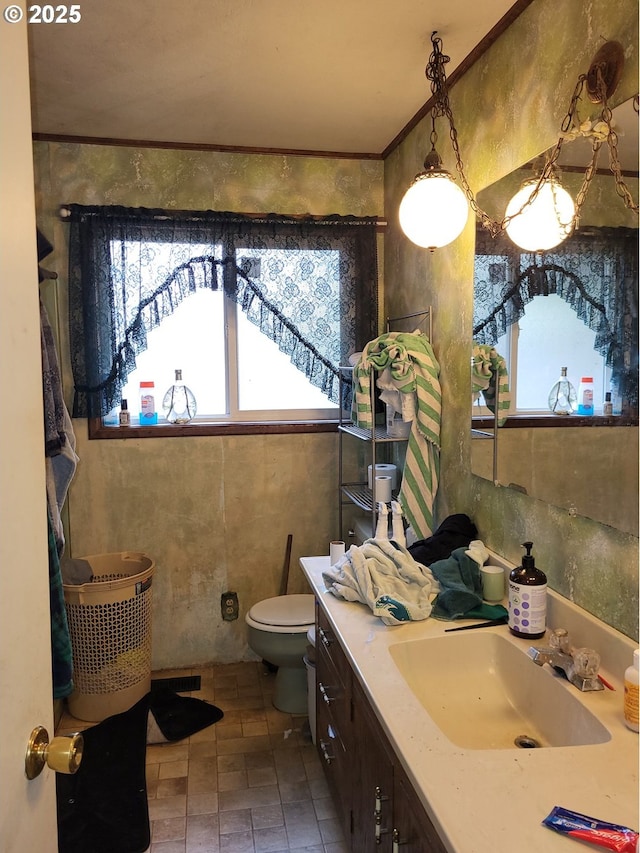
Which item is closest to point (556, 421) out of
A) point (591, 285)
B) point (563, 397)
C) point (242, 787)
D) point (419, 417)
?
point (563, 397)

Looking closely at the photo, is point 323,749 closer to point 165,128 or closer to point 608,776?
point 608,776

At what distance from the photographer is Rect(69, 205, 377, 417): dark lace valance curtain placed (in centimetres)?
278

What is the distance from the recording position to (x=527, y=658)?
1446mm

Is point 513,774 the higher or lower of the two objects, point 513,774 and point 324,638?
the higher

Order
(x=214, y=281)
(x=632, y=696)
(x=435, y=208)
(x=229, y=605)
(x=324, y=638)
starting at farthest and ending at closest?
(x=229, y=605)
(x=214, y=281)
(x=324, y=638)
(x=435, y=208)
(x=632, y=696)

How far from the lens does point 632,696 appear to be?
114 cm

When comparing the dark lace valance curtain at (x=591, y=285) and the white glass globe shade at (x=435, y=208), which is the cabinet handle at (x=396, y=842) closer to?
the dark lace valance curtain at (x=591, y=285)

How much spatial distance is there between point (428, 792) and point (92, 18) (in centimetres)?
213

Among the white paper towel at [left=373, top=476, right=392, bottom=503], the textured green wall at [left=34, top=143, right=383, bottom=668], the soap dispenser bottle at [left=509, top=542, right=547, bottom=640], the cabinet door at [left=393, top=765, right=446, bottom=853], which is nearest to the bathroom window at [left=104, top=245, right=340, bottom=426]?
the textured green wall at [left=34, top=143, right=383, bottom=668]

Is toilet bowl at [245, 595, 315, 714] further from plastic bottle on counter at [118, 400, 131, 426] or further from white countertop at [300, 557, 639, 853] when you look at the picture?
white countertop at [300, 557, 639, 853]

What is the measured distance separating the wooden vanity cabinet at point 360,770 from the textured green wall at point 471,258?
587 millimetres

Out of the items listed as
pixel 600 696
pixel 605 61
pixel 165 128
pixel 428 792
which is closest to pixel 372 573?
pixel 600 696

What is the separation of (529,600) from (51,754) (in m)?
1.12

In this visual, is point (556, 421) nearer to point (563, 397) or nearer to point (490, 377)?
point (563, 397)
